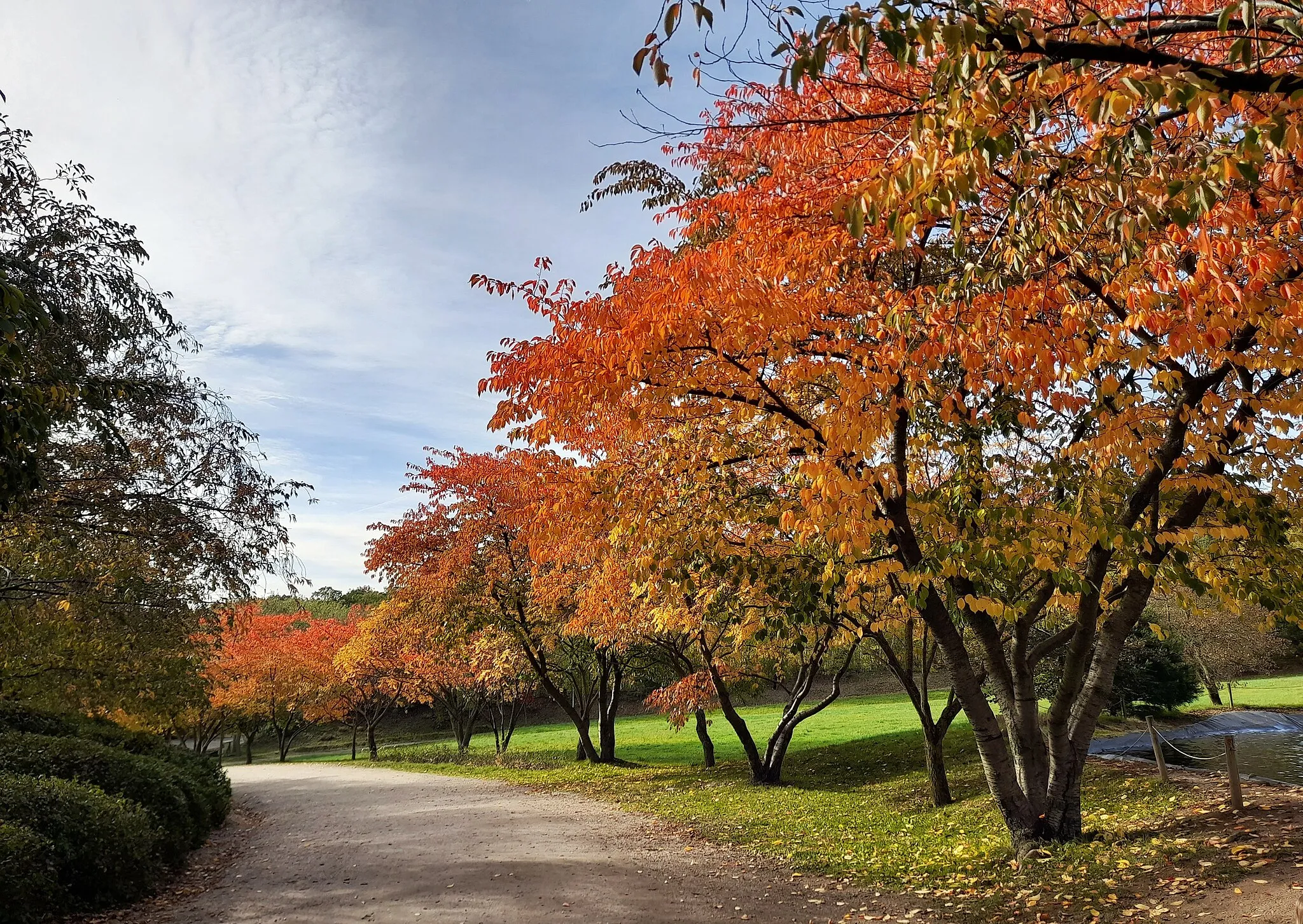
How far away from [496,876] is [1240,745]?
21847 millimetres

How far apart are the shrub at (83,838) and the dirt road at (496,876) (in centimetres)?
75

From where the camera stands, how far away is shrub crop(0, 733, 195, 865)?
10734 mm

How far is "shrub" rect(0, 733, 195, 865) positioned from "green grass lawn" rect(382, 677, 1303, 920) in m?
7.45

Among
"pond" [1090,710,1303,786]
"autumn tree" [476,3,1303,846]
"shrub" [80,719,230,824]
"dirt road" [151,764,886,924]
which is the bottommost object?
"pond" [1090,710,1303,786]

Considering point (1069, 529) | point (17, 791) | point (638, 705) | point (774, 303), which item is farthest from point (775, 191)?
point (638, 705)

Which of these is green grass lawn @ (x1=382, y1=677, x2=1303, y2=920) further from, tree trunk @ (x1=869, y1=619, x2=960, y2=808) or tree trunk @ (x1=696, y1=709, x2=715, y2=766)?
tree trunk @ (x1=696, y1=709, x2=715, y2=766)

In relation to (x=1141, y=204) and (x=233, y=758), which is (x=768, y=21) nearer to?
(x=1141, y=204)

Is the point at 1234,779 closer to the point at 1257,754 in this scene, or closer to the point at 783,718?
the point at 783,718

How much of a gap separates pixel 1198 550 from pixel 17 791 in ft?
44.2

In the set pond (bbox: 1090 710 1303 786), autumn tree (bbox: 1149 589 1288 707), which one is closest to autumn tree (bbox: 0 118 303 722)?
pond (bbox: 1090 710 1303 786)

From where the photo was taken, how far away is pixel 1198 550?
28.2ft

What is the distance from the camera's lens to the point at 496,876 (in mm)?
8883

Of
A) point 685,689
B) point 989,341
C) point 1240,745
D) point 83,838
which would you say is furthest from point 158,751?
point 1240,745

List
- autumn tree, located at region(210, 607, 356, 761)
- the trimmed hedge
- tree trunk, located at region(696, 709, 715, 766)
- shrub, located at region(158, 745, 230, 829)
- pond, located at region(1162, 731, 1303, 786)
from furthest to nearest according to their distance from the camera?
autumn tree, located at region(210, 607, 356, 761)
tree trunk, located at region(696, 709, 715, 766)
pond, located at region(1162, 731, 1303, 786)
shrub, located at region(158, 745, 230, 829)
the trimmed hedge
